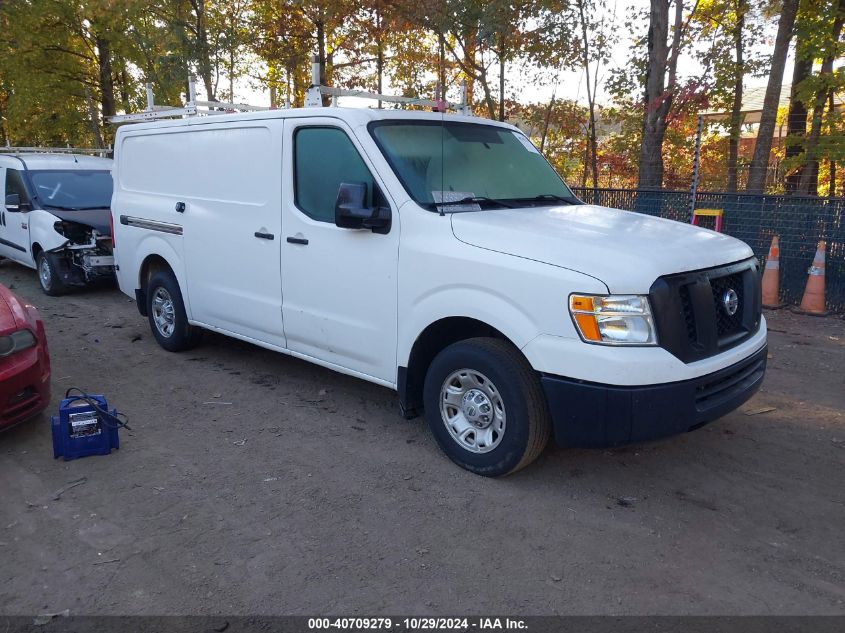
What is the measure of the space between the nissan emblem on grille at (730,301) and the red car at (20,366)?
4204mm

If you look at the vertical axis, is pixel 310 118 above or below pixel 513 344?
above

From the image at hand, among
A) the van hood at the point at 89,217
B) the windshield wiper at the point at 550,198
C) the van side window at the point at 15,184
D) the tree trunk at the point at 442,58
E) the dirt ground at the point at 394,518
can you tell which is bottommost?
the dirt ground at the point at 394,518

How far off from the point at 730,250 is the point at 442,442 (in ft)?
6.67

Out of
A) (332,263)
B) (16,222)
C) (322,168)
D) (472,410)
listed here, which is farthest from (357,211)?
(16,222)

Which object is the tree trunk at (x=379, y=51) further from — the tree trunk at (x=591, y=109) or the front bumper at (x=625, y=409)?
the front bumper at (x=625, y=409)

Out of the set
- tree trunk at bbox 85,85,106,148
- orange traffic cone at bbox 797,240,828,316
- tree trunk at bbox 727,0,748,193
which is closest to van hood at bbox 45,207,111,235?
orange traffic cone at bbox 797,240,828,316

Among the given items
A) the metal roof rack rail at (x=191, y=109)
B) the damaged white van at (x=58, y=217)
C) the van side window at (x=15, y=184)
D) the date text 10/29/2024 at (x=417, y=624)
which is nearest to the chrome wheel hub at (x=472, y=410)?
the date text 10/29/2024 at (x=417, y=624)

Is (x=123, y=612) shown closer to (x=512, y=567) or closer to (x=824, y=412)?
(x=512, y=567)

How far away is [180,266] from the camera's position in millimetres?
5965

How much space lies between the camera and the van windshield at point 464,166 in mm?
4168

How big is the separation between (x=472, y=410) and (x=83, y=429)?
2.41 meters

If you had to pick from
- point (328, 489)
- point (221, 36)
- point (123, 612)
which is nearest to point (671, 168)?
point (221, 36)

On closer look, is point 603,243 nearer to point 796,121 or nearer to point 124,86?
point 796,121

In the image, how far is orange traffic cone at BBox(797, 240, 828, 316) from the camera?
7875 millimetres
